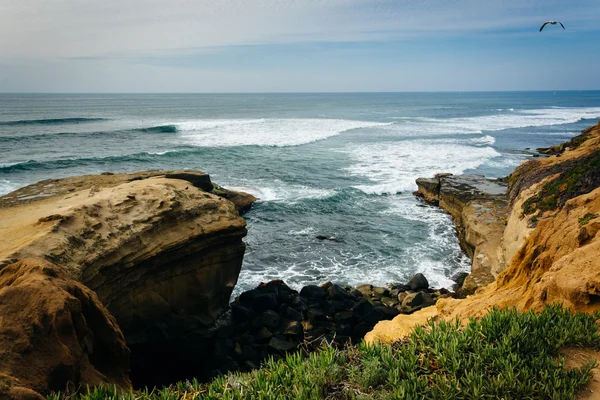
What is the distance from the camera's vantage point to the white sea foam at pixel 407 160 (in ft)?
95.5

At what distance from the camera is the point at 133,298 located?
9953 mm

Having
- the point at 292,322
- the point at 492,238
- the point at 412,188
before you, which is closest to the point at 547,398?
the point at 292,322

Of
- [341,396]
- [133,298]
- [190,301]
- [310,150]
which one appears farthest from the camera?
[310,150]

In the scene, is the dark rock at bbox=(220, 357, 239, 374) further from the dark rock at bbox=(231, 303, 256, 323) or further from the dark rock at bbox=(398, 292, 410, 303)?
the dark rock at bbox=(398, 292, 410, 303)

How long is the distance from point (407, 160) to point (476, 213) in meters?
19.0

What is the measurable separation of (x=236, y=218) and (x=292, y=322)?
11.7 feet

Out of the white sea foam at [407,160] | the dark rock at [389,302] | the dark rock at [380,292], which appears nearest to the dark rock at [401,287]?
the dark rock at [380,292]

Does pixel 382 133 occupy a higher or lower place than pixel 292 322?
higher

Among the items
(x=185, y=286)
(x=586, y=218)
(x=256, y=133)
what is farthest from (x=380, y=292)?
(x=256, y=133)

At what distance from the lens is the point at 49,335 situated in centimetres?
490

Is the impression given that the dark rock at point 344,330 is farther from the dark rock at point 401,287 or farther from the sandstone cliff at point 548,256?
the dark rock at point 401,287

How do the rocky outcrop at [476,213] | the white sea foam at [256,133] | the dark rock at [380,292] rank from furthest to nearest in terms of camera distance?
the white sea foam at [256,133] < the dark rock at [380,292] < the rocky outcrop at [476,213]

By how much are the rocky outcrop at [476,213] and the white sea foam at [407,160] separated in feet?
11.5

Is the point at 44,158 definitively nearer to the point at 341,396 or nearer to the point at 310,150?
the point at 310,150
